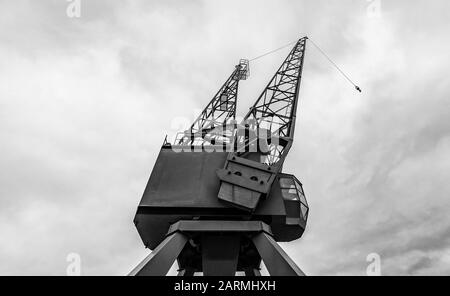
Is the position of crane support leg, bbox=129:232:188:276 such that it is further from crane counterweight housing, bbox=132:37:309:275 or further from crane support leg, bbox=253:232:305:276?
crane support leg, bbox=253:232:305:276

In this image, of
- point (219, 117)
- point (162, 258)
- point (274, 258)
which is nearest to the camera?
point (162, 258)

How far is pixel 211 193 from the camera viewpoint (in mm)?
20656

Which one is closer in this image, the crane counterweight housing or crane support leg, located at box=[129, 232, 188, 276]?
crane support leg, located at box=[129, 232, 188, 276]

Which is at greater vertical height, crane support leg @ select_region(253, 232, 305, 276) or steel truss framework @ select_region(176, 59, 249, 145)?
steel truss framework @ select_region(176, 59, 249, 145)

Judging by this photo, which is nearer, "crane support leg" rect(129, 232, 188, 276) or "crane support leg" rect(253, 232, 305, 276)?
"crane support leg" rect(129, 232, 188, 276)

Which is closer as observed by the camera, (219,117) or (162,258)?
(162,258)

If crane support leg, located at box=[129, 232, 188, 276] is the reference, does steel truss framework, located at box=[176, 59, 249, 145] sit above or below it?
above

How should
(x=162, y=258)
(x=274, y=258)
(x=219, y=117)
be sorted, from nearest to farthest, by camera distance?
(x=162, y=258) → (x=274, y=258) → (x=219, y=117)

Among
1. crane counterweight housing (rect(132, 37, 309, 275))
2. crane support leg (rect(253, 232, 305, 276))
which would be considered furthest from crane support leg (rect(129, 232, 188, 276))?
crane support leg (rect(253, 232, 305, 276))

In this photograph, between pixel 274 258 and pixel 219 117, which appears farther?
pixel 219 117

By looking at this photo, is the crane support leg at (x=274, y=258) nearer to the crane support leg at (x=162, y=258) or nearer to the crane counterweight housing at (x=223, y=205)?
the crane counterweight housing at (x=223, y=205)

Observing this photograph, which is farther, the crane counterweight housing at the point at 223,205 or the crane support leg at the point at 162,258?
the crane counterweight housing at the point at 223,205

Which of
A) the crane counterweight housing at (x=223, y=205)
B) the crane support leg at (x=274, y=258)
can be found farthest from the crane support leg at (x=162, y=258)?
the crane support leg at (x=274, y=258)
